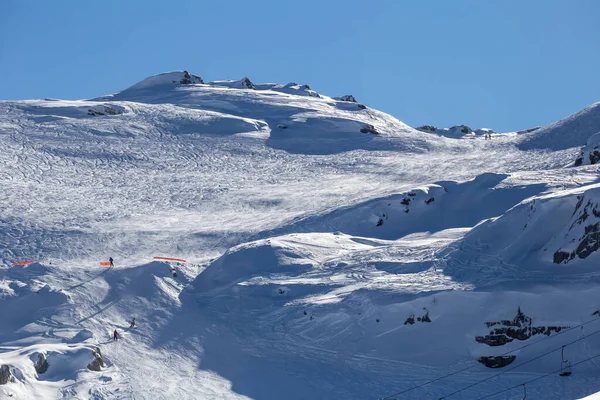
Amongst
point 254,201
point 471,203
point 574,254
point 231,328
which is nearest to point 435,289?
point 574,254

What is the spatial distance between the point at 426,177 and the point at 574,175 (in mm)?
13680

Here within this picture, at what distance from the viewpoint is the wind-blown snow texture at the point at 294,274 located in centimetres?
3086

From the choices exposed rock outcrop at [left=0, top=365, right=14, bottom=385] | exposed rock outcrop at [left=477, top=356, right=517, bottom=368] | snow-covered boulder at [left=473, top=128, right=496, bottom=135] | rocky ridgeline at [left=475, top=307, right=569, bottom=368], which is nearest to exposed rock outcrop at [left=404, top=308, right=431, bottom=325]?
rocky ridgeline at [left=475, top=307, right=569, bottom=368]

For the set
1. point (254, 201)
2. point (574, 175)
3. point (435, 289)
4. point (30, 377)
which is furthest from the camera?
point (254, 201)

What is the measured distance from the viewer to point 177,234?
154ft

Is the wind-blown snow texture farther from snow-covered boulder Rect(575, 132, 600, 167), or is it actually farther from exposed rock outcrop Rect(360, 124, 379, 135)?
exposed rock outcrop Rect(360, 124, 379, 135)

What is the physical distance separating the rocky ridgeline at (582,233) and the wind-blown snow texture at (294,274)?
7 centimetres

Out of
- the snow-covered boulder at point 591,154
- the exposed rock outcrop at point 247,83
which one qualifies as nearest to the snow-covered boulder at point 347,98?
the exposed rock outcrop at point 247,83

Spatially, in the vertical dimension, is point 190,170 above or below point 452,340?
above

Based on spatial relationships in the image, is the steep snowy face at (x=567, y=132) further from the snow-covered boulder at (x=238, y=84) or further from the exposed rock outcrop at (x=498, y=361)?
the snow-covered boulder at (x=238, y=84)

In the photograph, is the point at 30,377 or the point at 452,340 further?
the point at 452,340

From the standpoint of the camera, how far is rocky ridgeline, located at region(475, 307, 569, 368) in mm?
30609

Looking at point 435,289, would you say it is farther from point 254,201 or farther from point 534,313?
point 254,201

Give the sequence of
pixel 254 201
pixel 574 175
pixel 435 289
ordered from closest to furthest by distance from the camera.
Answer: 1. pixel 435 289
2. pixel 574 175
3. pixel 254 201
